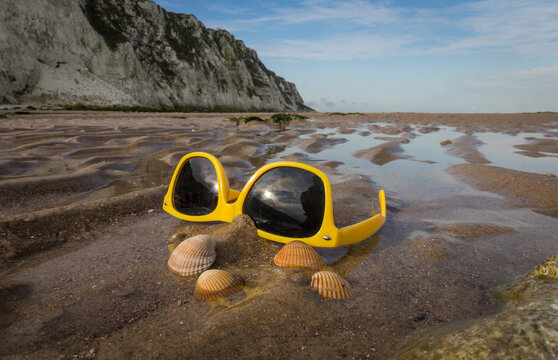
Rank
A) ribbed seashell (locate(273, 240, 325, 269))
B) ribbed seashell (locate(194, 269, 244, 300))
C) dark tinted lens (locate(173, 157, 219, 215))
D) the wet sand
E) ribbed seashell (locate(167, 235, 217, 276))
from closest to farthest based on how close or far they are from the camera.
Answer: the wet sand → ribbed seashell (locate(194, 269, 244, 300)) → ribbed seashell (locate(167, 235, 217, 276)) → ribbed seashell (locate(273, 240, 325, 269)) → dark tinted lens (locate(173, 157, 219, 215))

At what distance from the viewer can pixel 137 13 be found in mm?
42188

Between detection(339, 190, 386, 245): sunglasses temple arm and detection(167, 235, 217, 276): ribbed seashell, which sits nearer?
detection(167, 235, 217, 276): ribbed seashell

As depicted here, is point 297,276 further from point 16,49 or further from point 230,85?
point 230,85

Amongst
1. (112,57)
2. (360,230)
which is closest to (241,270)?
(360,230)

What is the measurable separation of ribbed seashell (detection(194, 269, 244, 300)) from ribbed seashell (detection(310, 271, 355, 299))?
1.54ft

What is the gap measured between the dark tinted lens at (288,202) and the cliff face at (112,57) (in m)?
31.5

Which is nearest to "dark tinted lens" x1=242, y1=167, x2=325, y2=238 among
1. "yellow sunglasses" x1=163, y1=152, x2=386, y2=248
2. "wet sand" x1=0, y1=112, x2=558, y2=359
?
"yellow sunglasses" x1=163, y1=152, x2=386, y2=248

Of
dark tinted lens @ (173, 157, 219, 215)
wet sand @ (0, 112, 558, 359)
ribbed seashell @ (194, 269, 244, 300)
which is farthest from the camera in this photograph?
dark tinted lens @ (173, 157, 219, 215)

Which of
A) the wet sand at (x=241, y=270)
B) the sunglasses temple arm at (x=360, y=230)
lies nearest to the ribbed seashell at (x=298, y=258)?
the wet sand at (x=241, y=270)

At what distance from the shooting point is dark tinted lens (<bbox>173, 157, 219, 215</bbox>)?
281 centimetres

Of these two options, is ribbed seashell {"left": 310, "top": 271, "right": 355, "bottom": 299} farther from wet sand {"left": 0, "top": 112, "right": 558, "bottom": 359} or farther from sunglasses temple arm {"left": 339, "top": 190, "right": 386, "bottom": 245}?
sunglasses temple arm {"left": 339, "top": 190, "right": 386, "bottom": 245}

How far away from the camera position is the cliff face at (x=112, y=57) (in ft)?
88.2

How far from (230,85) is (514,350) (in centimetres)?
5896

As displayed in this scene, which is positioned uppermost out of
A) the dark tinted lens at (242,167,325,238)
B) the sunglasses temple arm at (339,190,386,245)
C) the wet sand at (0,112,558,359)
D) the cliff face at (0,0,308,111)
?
the cliff face at (0,0,308,111)
